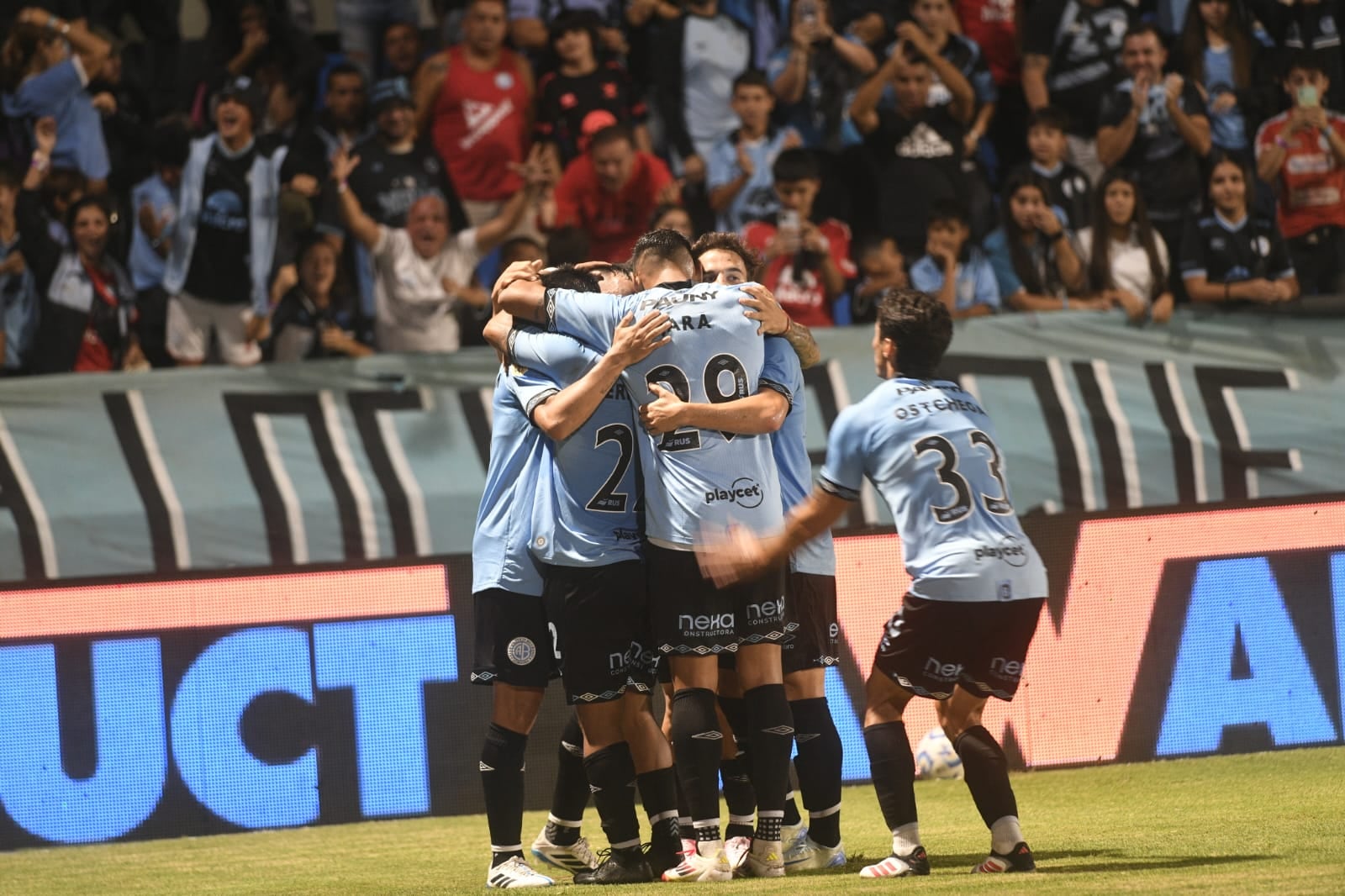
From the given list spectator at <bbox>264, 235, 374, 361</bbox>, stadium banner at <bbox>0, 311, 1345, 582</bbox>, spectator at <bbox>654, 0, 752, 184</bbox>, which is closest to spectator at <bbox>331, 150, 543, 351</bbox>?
spectator at <bbox>264, 235, 374, 361</bbox>

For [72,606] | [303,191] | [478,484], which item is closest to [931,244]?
[478,484]

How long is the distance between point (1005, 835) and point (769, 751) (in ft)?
2.50

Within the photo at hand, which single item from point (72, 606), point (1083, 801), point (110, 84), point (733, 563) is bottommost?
point (1083, 801)

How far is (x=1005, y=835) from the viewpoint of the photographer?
202 inches

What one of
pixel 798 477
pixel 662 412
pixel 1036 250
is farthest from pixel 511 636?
pixel 1036 250

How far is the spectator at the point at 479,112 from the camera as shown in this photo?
11.4 m

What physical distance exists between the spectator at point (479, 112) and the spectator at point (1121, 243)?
3.80 metres

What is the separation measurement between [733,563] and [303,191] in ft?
20.7

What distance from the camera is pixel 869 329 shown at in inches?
383

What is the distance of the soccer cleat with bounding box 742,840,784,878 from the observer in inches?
209

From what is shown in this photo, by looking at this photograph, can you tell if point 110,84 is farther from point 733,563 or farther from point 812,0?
point 733,563

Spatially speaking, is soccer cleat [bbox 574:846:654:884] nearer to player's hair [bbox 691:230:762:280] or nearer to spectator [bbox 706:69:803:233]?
player's hair [bbox 691:230:762:280]

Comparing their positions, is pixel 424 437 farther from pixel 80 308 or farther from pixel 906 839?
pixel 906 839

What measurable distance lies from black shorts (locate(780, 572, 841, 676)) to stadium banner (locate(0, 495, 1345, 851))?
7.41ft
